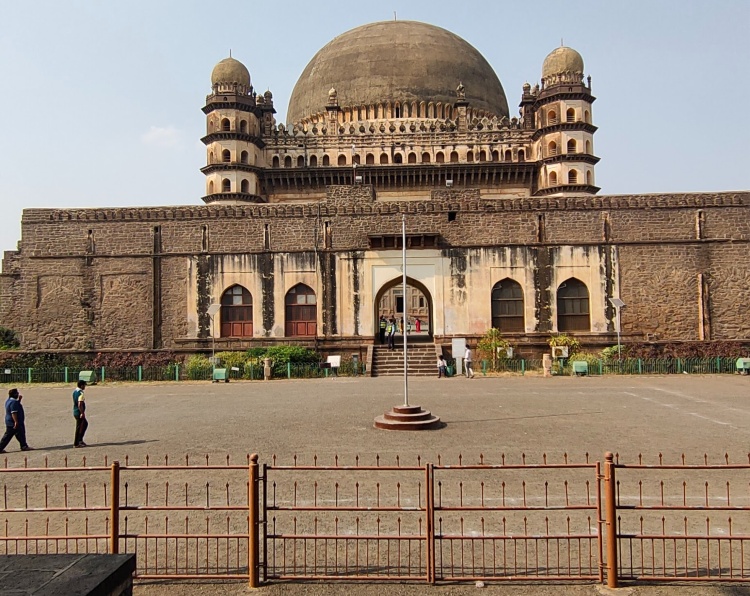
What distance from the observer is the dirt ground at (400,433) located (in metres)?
8.81

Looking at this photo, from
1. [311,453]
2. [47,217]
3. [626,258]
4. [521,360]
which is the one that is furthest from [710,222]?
[47,217]

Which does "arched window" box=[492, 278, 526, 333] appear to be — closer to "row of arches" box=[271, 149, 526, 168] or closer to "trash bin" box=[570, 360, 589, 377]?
"trash bin" box=[570, 360, 589, 377]

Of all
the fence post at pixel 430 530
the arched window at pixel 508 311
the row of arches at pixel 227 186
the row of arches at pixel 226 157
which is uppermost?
the row of arches at pixel 226 157

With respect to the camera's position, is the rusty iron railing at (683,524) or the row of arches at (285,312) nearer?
the rusty iron railing at (683,524)

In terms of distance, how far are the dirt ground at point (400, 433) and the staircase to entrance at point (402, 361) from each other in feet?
10.5

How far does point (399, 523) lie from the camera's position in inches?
194

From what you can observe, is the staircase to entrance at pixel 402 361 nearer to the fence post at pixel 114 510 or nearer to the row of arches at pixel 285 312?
the row of arches at pixel 285 312

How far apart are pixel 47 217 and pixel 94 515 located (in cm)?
2165

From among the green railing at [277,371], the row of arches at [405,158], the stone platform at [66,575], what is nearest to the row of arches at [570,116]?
the row of arches at [405,158]

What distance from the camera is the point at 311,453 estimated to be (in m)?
9.20

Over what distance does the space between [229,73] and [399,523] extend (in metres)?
33.1

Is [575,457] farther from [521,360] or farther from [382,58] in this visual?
[382,58]

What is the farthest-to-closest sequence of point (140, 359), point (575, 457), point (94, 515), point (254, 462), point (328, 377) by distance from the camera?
point (140, 359) < point (328, 377) < point (575, 457) < point (94, 515) < point (254, 462)

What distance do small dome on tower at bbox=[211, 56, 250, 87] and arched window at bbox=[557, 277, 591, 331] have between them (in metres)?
21.6
